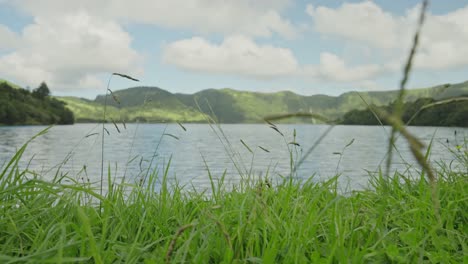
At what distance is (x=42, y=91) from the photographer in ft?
473

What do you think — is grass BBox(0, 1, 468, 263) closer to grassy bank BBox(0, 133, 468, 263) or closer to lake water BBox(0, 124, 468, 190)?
grassy bank BBox(0, 133, 468, 263)

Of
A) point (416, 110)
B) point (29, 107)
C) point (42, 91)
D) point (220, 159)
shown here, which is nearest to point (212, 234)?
point (416, 110)

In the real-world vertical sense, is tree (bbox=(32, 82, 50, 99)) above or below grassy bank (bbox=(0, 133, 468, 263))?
above

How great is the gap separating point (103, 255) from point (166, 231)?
70cm

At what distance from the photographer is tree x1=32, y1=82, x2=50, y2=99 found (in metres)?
140

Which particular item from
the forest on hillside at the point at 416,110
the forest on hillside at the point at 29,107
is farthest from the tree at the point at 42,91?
the forest on hillside at the point at 416,110

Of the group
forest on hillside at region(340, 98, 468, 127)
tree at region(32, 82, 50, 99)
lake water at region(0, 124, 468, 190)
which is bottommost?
lake water at region(0, 124, 468, 190)

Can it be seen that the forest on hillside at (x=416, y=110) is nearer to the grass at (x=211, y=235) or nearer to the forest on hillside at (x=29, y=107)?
the grass at (x=211, y=235)

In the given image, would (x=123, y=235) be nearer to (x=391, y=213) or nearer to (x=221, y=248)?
(x=221, y=248)

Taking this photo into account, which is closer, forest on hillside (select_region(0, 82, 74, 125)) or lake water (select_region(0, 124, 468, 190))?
lake water (select_region(0, 124, 468, 190))

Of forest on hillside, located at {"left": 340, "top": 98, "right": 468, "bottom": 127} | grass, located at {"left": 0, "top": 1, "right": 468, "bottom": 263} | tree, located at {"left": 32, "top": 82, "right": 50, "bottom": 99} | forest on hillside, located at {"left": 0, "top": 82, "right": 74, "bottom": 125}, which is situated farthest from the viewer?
tree, located at {"left": 32, "top": 82, "right": 50, "bottom": 99}

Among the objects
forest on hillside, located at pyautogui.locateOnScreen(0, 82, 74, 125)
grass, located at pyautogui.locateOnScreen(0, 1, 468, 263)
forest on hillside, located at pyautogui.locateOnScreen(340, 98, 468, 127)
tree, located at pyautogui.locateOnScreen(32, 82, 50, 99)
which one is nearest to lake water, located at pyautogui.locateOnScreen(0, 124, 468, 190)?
forest on hillside, located at pyautogui.locateOnScreen(340, 98, 468, 127)

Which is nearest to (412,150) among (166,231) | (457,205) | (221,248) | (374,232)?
(221,248)

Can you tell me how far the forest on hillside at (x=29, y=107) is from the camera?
113 m
